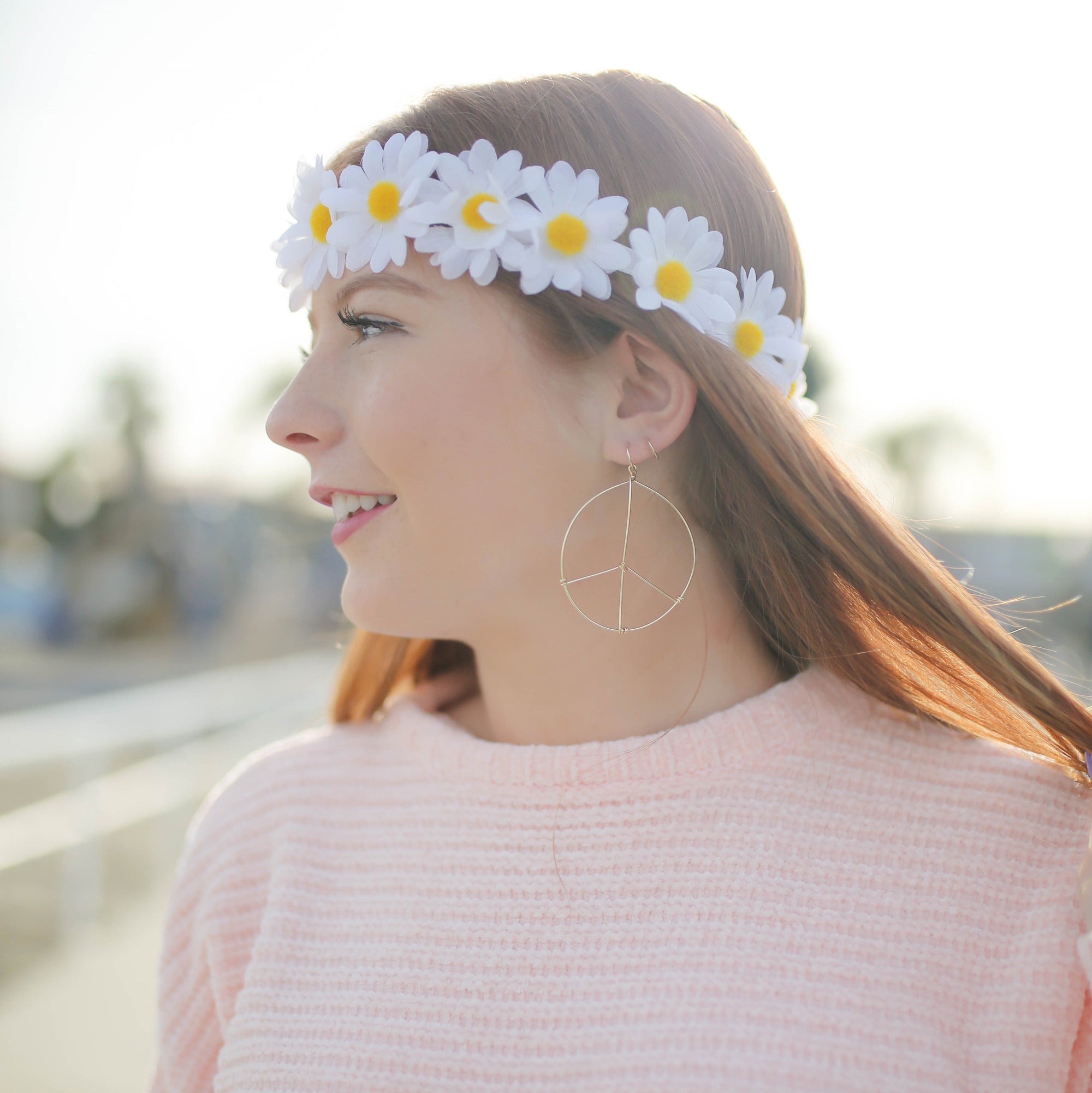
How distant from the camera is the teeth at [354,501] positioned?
1.56 metres

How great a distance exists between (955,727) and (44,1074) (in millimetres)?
3025

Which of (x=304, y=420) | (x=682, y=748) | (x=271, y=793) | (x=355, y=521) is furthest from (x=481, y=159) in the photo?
(x=271, y=793)

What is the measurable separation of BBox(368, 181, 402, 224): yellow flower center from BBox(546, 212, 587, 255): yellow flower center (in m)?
0.24

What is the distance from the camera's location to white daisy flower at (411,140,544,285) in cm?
145

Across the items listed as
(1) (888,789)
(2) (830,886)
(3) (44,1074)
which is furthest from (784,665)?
(3) (44,1074)

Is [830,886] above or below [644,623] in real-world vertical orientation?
below

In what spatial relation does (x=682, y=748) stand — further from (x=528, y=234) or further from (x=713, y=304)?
(x=528, y=234)

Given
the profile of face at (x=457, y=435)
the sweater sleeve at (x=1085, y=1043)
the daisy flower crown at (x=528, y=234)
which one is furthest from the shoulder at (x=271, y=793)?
the sweater sleeve at (x=1085, y=1043)

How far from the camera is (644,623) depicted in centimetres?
159

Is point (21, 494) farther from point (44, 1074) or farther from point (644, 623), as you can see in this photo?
point (644, 623)

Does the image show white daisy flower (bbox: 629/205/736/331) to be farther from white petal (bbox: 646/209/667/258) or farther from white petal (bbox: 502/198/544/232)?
white petal (bbox: 502/198/544/232)

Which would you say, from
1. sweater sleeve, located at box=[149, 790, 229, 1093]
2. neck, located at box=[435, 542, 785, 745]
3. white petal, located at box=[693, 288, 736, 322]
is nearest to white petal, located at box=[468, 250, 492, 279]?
white petal, located at box=[693, 288, 736, 322]

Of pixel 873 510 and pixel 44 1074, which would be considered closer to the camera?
pixel 873 510

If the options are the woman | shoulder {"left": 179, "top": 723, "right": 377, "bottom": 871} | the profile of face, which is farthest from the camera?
shoulder {"left": 179, "top": 723, "right": 377, "bottom": 871}
